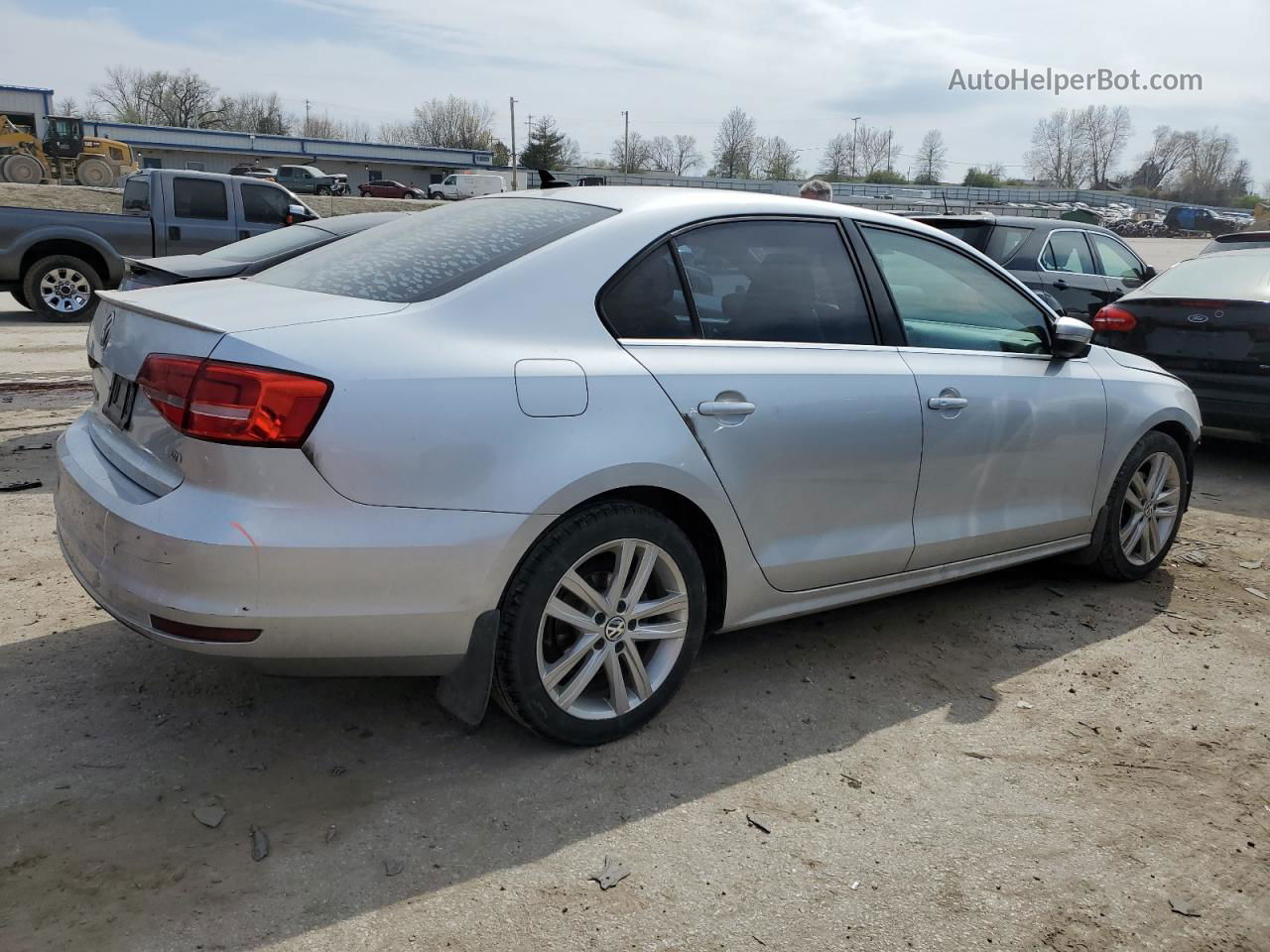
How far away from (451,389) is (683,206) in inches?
45.6

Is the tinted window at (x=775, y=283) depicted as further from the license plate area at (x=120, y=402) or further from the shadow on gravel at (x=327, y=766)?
the license plate area at (x=120, y=402)

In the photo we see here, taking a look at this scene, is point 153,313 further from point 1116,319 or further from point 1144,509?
point 1116,319

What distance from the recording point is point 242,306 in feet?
9.63

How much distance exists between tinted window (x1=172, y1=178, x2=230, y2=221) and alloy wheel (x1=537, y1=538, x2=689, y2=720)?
11998 millimetres

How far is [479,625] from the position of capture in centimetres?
283

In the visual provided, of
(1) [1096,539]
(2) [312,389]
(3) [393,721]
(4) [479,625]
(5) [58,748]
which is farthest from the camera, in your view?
(1) [1096,539]

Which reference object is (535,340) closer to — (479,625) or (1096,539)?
(479,625)

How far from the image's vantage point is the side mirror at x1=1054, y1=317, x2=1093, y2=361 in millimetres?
4348

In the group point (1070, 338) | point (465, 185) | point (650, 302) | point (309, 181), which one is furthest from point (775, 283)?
point (465, 185)

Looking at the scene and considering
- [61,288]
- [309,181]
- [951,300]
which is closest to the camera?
[951,300]

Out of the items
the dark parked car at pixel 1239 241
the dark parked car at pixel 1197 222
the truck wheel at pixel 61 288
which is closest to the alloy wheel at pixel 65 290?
the truck wheel at pixel 61 288

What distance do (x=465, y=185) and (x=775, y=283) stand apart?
201 ft

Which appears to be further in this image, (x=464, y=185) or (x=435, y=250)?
(x=464, y=185)

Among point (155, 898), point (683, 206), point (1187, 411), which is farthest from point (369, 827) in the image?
point (1187, 411)
